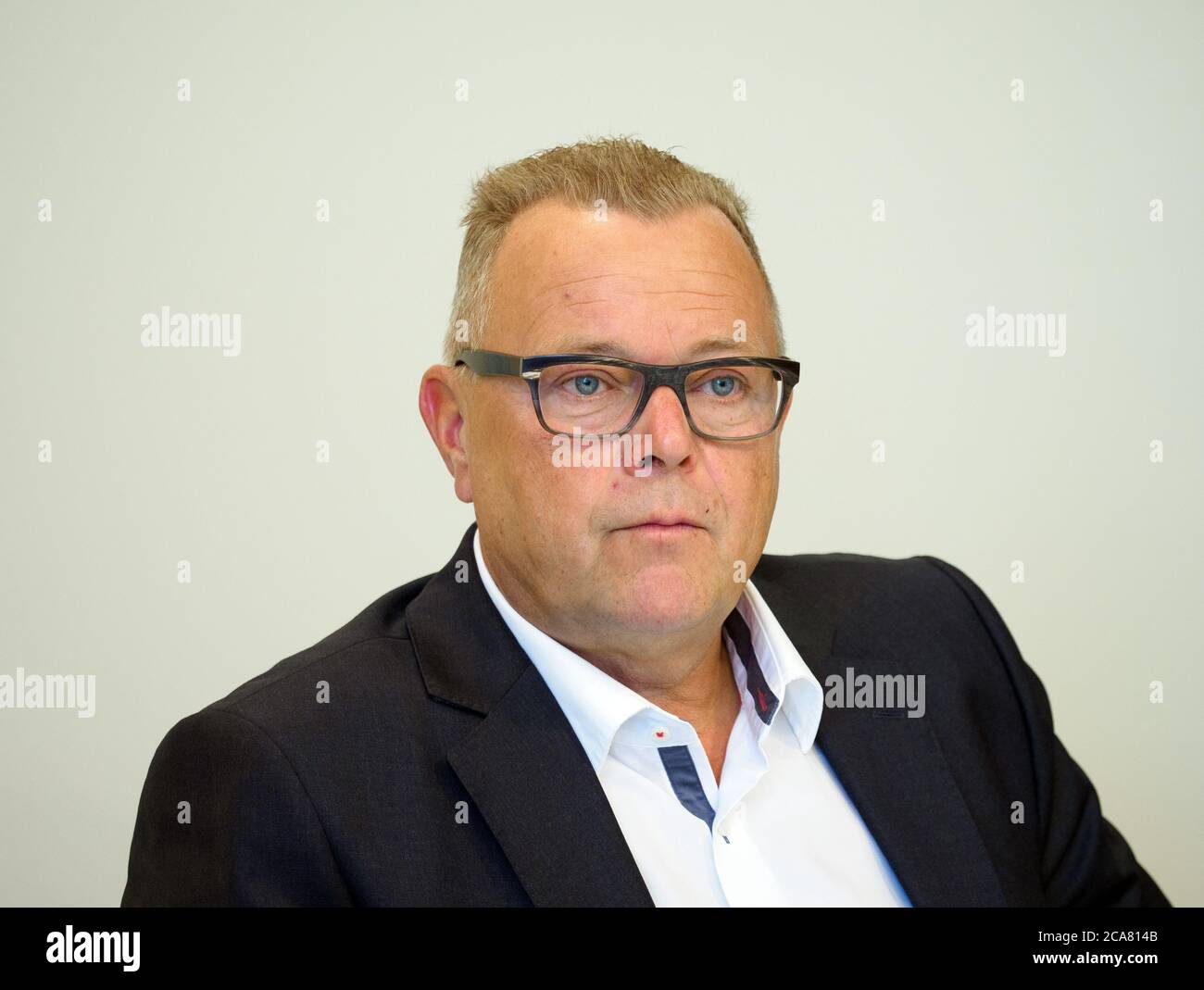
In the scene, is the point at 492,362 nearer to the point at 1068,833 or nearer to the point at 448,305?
the point at 448,305

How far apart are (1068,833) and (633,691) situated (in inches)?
37.0

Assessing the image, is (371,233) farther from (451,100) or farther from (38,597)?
(38,597)

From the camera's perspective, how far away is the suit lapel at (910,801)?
2.05 metres

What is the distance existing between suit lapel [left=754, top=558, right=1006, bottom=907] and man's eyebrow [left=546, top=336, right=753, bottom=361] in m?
0.66

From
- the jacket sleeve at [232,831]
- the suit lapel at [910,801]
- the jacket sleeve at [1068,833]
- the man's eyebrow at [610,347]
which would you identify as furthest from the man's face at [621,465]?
the jacket sleeve at [1068,833]

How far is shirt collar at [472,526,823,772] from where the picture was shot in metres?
1.97

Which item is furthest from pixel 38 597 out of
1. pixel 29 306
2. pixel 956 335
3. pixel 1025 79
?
pixel 1025 79

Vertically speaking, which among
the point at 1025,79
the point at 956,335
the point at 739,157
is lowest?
the point at 956,335

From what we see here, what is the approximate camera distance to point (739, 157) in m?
3.35

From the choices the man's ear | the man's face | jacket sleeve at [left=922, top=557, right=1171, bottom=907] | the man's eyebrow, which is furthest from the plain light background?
the man's eyebrow

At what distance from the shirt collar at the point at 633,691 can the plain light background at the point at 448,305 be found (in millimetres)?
1143

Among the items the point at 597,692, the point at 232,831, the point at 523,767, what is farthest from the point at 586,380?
the point at 232,831

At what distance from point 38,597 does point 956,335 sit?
8.12ft

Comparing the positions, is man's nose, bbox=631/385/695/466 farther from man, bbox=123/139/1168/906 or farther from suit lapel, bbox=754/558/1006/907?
suit lapel, bbox=754/558/1006/907
